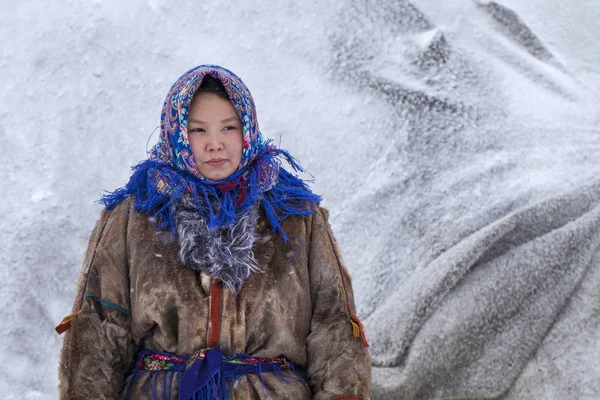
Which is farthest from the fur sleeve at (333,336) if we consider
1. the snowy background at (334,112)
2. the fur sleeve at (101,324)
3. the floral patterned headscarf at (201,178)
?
the snowy background at (334,112)

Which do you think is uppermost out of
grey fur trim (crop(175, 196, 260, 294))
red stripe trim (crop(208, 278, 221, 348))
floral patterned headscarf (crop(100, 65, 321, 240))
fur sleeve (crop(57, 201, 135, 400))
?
floral patterned headscarf (crop(100, 65, 321, 240))

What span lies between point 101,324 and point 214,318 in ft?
0.77

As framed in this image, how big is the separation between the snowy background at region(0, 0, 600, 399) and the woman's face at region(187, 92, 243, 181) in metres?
1.00

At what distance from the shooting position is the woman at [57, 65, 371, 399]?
1.51m

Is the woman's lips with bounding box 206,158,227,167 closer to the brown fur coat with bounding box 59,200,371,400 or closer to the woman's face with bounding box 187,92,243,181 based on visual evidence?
the woman's face with bounding box 187,92,243,181

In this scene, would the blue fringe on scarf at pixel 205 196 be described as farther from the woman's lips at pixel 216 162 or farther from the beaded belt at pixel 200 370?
the beaded belt at pixel 200 370

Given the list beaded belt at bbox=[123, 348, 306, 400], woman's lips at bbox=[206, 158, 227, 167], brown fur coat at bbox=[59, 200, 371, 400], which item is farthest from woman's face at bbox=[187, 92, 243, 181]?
beaded belt at bbox=[123, 348, 306, 400]

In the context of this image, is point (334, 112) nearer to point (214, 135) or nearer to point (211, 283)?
point (214, 135)

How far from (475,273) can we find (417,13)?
1396 mm

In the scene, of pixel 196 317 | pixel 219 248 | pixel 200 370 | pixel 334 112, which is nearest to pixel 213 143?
pixel 219 248

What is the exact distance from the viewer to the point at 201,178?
1604 mm

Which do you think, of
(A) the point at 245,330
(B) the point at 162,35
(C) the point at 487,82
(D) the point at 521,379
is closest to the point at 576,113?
(C) the point at 487,82

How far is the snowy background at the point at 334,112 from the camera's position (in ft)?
8.63

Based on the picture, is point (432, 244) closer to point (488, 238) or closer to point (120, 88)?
point (488, 238)
